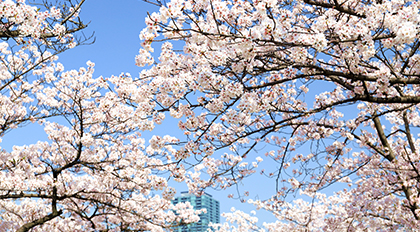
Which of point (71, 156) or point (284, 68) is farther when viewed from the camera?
point (71, 156)

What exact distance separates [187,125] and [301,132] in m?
3.92

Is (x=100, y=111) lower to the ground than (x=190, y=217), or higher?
higher

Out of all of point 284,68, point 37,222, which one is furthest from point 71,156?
point 284,68

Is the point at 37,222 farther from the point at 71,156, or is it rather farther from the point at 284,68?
the point at 284,68

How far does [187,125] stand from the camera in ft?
16.7

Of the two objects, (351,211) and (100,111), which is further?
(100,111)

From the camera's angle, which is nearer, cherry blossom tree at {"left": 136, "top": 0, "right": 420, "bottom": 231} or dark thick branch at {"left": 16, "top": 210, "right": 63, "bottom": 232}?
cherry blossom tree at {"left": 136, "top": 0, "right": 420, "bottom": 231}

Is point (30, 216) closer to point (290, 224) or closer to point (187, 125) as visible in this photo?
point (187, 125)

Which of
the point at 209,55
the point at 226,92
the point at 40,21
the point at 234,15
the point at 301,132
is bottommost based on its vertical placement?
the point at 226,92

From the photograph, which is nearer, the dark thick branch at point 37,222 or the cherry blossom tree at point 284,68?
the cherry blossom tree at point 284,68

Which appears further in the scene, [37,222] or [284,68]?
[37,222]

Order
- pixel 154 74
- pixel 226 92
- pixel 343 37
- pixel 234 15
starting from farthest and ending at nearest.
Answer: pixel 154 74 → pixel 234 15 → pixel 226 92 → pixel 343 37

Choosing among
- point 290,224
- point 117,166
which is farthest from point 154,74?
point 290,224

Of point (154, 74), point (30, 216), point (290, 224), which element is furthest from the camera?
point (290, 224)
